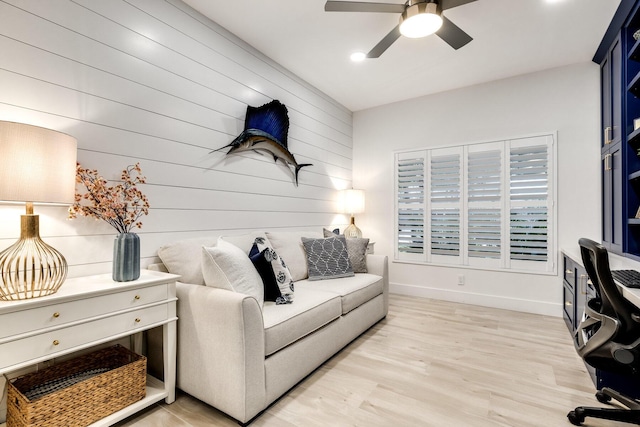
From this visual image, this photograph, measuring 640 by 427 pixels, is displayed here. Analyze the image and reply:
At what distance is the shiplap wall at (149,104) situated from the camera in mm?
1720

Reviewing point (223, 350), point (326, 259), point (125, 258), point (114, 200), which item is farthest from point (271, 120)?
point (223, 350)

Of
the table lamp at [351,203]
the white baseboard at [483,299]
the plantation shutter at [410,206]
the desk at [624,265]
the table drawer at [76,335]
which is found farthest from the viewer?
the table lamp at [351,203]

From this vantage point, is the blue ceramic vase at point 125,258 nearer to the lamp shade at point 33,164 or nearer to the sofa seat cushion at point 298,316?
the lamp shade at point 33,164

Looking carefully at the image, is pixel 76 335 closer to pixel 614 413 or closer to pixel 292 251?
pixel 292 251

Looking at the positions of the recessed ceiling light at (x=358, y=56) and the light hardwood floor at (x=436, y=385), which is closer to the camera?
the light hardwood floor at (x=436, y=385)

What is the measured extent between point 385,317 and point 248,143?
2284 millimetres

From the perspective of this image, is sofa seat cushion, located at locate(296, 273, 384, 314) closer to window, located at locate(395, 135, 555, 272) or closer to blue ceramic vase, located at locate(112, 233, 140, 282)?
blue ceramic vase, located at locate(112, 233, 140, 282)

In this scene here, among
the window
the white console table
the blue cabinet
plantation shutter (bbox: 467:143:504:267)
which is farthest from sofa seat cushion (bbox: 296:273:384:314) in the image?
the blue cabinet

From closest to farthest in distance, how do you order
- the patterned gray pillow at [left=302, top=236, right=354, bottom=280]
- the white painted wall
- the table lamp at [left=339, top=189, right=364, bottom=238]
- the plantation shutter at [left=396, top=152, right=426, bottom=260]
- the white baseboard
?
the patterned gray pillow at [left=302, top=236, right=354, bottom=280]
the white painted wall
the white baseboard
the plantation shutter at [left=396, top=152, right=426, bottom=260]
the table lamp at [left=339, top=189, right=364, bottom=238]

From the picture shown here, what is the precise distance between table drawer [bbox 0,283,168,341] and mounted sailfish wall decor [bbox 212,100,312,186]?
140 centimetres

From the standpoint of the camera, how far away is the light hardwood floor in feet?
5.76

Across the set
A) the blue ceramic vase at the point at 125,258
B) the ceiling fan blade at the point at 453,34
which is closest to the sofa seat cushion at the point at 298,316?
the blue ceramic vase at the point at 125,258

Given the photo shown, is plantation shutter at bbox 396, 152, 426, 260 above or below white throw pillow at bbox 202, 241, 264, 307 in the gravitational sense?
above

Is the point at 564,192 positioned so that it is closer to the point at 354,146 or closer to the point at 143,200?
the point at 354,146
